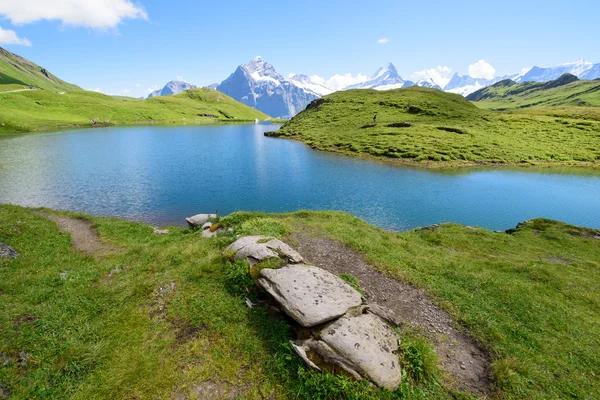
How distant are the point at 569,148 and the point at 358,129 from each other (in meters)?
80.7

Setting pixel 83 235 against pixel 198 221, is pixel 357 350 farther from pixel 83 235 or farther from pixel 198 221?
pixel 83 235

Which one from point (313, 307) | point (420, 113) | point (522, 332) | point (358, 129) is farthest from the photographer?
point (420, 113)

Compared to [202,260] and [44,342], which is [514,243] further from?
[44,342]

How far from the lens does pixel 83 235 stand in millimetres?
27656

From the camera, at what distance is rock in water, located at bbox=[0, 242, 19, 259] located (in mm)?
19125

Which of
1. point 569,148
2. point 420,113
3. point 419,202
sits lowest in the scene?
point 419,202

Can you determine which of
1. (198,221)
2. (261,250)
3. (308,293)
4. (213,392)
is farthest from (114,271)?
(308,293)

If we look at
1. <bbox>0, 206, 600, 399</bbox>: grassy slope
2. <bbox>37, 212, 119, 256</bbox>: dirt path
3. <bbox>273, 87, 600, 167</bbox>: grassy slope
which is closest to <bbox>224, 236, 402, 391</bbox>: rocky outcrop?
<bbox>0, 206, 600, 399</bbox>: grassy slope

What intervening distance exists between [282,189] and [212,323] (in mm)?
41692

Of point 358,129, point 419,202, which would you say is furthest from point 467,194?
point 358,129

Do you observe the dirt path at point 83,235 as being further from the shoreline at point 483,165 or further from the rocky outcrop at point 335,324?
the shoreline at point 483,165

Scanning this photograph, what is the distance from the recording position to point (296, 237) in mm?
23188

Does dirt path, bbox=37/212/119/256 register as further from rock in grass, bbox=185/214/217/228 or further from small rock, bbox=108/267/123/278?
rock in grass, bbox=185/214/217/228

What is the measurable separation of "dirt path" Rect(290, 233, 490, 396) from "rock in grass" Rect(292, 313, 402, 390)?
2944 mm
